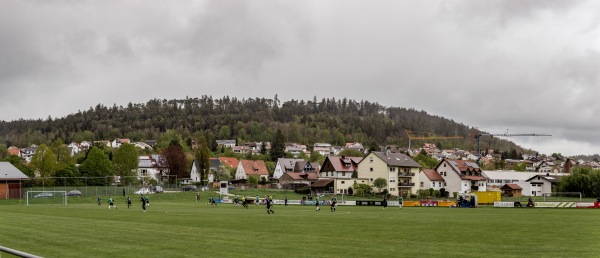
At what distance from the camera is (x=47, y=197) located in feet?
304

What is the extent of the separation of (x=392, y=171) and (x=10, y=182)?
66.3 m

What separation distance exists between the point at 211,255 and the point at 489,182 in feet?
441

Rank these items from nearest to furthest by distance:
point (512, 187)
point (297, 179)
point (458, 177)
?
point (458, 177) → point (512, 187) → point (297, 179)

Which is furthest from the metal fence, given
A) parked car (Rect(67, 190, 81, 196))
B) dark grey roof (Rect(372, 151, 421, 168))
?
dark grey roof (Rect(372, 151, 421, 168))

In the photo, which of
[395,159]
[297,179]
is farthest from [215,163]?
[395,159]

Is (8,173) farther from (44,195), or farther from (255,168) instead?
(255,168)

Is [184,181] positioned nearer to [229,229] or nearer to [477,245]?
[229,229]

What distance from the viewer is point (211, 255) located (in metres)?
22.6

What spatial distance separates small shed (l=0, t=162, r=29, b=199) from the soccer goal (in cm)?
189

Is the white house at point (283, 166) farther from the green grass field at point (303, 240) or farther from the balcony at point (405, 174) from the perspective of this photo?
the green grass field at point (303, 240)

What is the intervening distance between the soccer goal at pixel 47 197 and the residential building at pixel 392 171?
56.3 m

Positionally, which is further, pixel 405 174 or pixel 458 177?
pixel 458 177

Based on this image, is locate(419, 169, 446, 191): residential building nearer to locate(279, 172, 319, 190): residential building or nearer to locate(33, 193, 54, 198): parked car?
locate(279, 172, 319, 190): residential building

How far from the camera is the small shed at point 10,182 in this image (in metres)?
91.7
